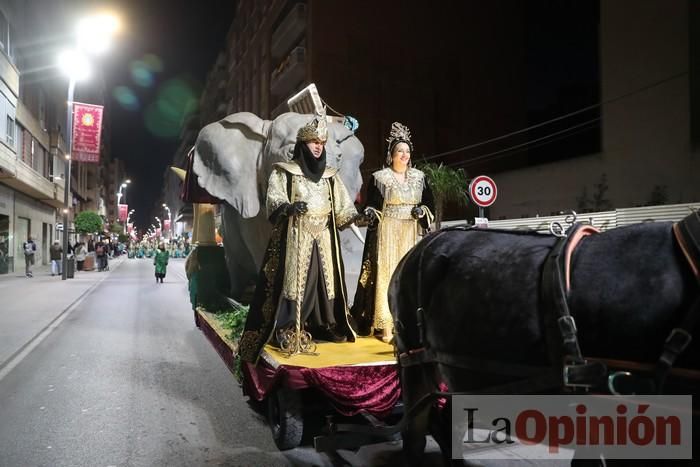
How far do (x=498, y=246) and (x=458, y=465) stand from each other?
4.68ft

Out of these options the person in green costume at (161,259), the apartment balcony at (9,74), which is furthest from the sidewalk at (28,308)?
the apartment balcony at (9,74)

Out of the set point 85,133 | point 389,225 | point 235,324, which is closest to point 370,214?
point 389,225

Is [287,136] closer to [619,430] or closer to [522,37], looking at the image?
[619,430]

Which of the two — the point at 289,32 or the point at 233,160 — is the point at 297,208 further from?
the point at 289,32

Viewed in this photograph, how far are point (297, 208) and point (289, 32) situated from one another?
31196 millimetres

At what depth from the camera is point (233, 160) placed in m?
6.69

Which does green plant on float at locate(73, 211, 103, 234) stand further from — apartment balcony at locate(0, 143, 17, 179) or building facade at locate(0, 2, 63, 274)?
apartment balcony at locate(0, 143, 17, 179)

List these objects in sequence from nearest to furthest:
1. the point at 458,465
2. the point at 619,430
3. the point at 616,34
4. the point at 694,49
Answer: the point at 619,430
the point at 458,465
the point at 694,49
the point at 616,34

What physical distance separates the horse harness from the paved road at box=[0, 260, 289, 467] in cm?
245

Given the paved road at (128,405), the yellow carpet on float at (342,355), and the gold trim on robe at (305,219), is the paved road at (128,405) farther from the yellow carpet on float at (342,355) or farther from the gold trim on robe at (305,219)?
the gold trim on robe at (305,219)

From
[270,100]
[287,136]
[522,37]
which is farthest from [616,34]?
[270,100]

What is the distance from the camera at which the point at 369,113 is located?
2994cm

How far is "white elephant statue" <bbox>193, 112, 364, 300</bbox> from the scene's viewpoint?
6.48m

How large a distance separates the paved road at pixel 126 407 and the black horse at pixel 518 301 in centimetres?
195
